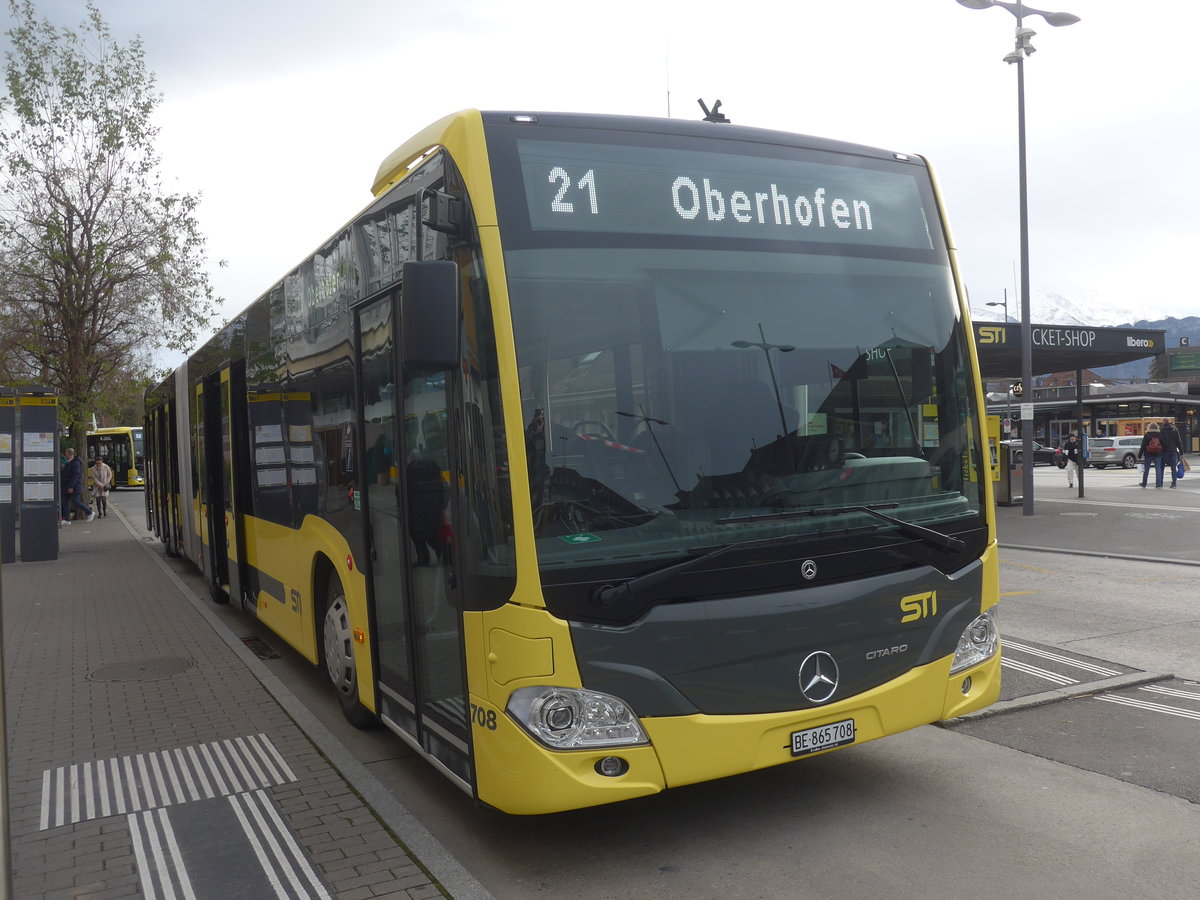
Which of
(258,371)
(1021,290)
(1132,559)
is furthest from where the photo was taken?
(1021,290)

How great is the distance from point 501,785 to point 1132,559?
11522 mm

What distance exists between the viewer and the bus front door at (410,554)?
432cm

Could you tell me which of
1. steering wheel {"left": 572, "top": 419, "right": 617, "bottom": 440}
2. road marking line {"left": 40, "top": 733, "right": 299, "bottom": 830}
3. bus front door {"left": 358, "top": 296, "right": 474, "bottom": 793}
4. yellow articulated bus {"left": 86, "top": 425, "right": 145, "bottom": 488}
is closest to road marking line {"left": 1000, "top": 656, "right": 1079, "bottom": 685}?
bus front door {"left": 358, "top": 296, "right": 474, "bottom": 793}

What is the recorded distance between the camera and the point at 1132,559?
508 inches

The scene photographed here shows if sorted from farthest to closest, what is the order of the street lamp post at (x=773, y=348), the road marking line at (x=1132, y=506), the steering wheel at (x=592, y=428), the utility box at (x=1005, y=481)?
1. the utility box at (x=1005, y=481)
2. the road marking line at (x=1132, y=506)
3. the street lamp post at (x=773, y=348)
4. the steering wheel at (x=592, y=428)

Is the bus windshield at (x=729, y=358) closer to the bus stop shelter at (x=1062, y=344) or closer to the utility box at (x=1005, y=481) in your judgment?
the bus stop shelter at (x=1062, y=344)

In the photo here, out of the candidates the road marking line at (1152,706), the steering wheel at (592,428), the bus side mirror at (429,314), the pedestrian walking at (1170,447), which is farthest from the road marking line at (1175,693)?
the pedestrian walking at (1170,447)

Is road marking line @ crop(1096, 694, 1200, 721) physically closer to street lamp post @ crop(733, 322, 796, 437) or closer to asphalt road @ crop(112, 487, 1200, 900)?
asphalt road @ crop(112, 487, 1200, 900)

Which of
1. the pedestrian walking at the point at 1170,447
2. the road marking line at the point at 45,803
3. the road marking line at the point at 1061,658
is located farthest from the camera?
the pedestrian walking at the point at 1170,447

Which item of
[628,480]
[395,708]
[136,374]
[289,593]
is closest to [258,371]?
[289,593]

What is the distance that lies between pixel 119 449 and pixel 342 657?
46.5m

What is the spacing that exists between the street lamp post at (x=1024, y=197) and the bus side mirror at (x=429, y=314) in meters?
16.0

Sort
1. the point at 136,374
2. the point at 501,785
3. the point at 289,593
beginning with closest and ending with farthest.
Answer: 1. the point at 501,785
2. the point at 289,593
3. the point at 136,374

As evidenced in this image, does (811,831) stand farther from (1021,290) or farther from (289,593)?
(1021,290)
